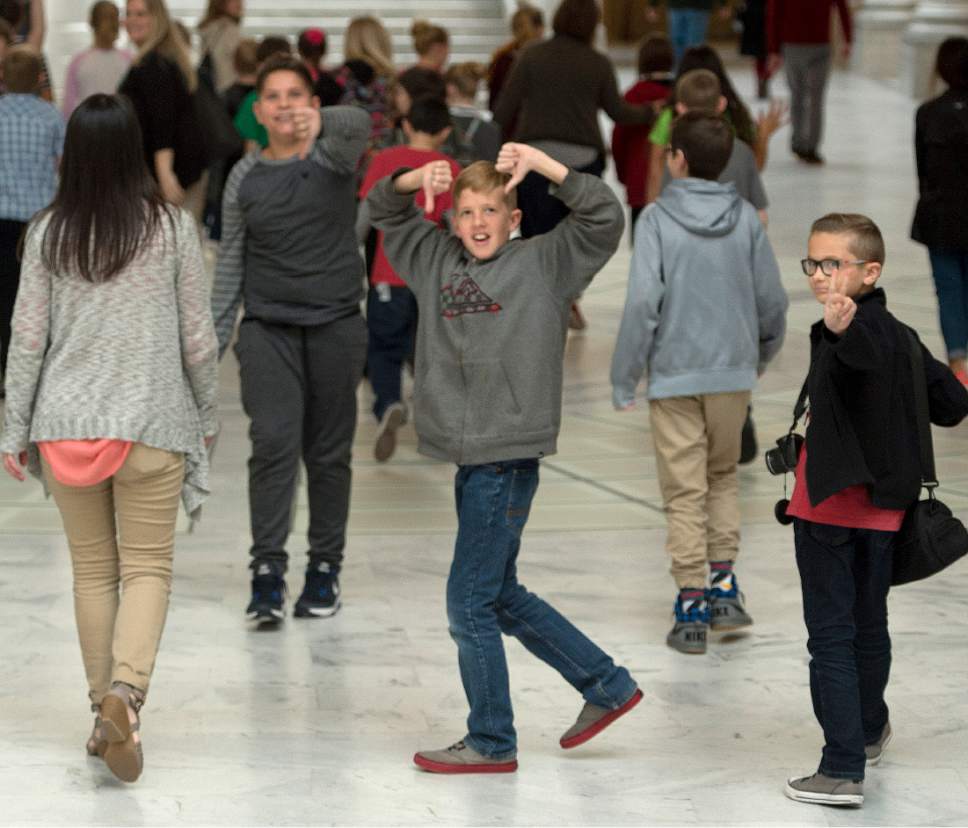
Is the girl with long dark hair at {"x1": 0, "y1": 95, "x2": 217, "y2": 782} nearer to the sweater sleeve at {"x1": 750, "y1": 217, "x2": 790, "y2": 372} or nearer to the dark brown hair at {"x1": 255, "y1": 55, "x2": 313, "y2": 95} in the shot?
the dark brown hair at {"x1": 255, "y1": 55, "x2": 313, "y2": 95}

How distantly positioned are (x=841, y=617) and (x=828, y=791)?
0.43m

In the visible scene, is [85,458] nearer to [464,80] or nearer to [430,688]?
[430,688]

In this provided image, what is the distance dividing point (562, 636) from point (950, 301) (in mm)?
5347

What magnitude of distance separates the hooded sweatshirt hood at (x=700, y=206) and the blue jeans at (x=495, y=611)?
1.42 metres

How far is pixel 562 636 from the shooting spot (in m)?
5.28

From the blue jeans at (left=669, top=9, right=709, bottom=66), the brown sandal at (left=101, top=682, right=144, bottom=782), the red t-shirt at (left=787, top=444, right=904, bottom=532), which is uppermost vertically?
the red t-shirt at (left=787, top=444, right=904, bottom=532)

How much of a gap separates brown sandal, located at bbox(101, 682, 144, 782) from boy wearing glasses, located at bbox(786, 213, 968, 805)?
1.62m

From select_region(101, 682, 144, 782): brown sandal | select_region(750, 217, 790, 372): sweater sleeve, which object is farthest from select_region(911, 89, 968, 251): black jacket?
select_region(101, 682, 144, 782): brown sandal

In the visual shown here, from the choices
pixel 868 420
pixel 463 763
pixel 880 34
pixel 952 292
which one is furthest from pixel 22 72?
pixel 880 34

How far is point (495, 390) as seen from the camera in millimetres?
5152

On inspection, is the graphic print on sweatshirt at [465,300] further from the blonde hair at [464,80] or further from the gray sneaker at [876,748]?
the blonde hair at [464,80]

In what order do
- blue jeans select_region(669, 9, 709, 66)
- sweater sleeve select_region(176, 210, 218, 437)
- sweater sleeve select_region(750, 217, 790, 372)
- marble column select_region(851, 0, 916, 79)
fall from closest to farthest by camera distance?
sweater sleeve select_region(176, 210, 218, 437)
sweater sleeve select_region(750, 217, 790, 372)
blue jeans select_region(669, 9, 709, 66)
marble column select_region(851, 0, 916, 79)

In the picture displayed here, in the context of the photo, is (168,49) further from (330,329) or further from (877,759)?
(877,759)

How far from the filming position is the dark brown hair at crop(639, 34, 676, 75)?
38.3 feet
